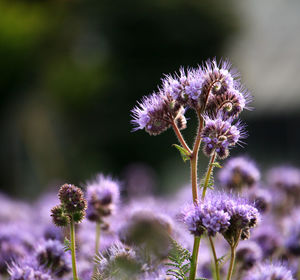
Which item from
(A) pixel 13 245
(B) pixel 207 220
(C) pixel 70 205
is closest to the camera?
(B) pixel 207 220

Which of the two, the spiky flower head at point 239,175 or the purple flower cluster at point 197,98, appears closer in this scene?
the purple flower cluster at point 197,98

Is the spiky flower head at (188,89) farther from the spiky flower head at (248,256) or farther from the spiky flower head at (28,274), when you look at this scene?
the spiky flower head at (248,256)

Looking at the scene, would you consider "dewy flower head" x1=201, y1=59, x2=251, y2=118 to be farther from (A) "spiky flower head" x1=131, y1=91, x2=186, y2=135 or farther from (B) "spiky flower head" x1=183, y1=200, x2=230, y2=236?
(B) "spiky flower head" x1=183, y1=200, x2=230, y2=236

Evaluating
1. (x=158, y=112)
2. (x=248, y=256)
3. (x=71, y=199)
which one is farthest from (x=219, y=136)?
(x=248, y=256)

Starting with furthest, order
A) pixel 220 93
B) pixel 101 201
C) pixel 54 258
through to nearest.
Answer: pixel 101 201, pixel 54 258, pixel 220 93

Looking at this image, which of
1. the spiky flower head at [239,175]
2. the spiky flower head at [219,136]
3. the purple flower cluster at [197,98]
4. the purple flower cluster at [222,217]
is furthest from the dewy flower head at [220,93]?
the spiky flower head at [239,175]

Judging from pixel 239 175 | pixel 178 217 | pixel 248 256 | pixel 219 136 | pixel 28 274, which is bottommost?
pixel 28 274

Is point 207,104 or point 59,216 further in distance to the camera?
point 207,104

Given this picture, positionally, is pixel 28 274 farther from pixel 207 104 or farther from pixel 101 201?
pixel 207 104
